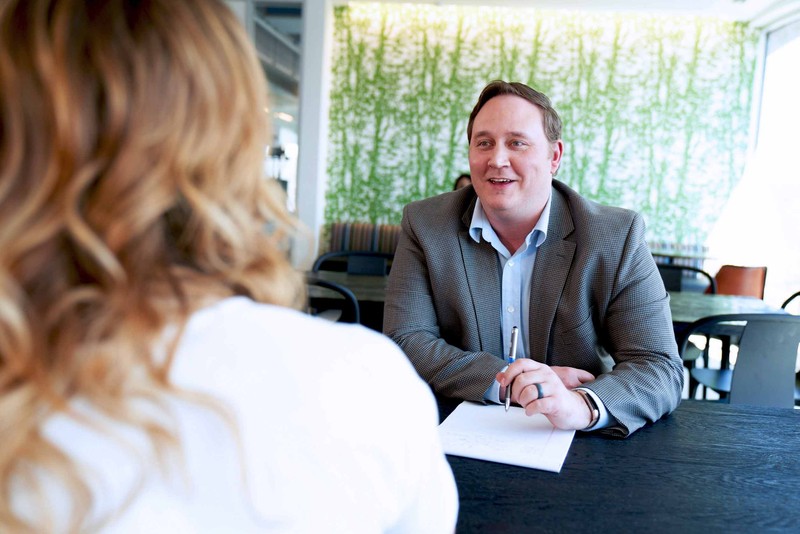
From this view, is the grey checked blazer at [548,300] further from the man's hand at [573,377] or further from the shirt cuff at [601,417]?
the shirt cuff at [601,417]

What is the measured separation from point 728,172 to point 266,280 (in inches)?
295

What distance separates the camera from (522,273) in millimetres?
1885

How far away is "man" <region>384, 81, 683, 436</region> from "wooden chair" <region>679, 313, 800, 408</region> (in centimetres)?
81

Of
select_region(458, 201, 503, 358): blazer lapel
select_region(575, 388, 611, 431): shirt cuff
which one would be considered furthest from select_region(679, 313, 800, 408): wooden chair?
select_region(575, 388, 611, 431): shirt cuff

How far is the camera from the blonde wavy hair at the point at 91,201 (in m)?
0.53

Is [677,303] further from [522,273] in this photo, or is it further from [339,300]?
[522,273]

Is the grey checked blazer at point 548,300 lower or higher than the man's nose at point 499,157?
lower

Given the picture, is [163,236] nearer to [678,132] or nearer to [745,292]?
[745,292]

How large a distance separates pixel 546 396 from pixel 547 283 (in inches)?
21.2

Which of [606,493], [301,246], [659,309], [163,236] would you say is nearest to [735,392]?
[659,309]

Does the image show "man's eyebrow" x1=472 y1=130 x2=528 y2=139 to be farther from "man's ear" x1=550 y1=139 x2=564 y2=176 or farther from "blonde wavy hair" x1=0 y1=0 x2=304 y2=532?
"blonde wavy hair" x1=0 y1=0 x2=304 y2=532

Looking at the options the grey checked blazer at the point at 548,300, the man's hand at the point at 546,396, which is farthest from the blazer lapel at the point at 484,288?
the man's hand at the point at 546,396

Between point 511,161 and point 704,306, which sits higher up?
point 511,161

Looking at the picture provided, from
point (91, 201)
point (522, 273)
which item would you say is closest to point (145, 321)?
point (91, 201)
